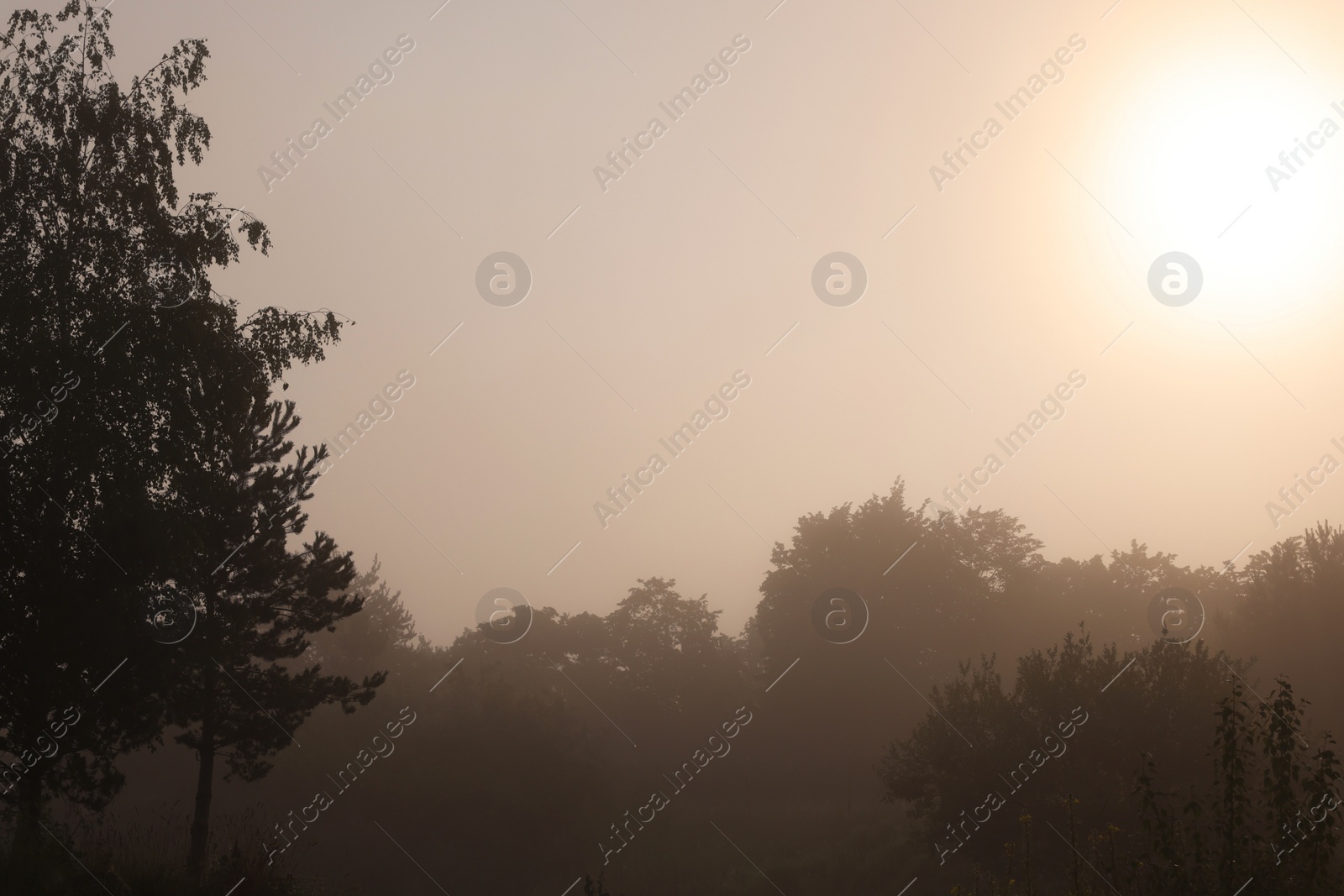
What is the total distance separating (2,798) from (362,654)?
47.4 metres

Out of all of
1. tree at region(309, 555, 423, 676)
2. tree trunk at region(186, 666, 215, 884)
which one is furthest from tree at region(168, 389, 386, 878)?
tree at region(309, 555, 423, 676)

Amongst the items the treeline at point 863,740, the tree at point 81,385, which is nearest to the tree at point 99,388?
the tree at point 81,385

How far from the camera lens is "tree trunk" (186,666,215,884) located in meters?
20.0

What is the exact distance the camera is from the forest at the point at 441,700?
43.5ft

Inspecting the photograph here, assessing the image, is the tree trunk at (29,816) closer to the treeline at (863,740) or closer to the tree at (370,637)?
the treeline at (863,740)

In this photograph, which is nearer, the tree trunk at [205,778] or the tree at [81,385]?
the tree at [81,385]

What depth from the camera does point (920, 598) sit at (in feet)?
186

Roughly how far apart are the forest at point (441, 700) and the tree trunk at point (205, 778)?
9cm

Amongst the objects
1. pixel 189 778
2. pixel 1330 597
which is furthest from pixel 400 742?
pixel 1330 597

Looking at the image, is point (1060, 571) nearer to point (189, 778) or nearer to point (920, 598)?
point (920, 598)

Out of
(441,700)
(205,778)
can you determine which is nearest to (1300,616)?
(441,700)

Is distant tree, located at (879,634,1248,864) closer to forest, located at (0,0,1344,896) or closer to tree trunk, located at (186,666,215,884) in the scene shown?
forest, located at (0,0,1344,896)

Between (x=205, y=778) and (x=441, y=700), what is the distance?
22545mm

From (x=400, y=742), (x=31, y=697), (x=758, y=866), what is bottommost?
(x=758, y=866)
